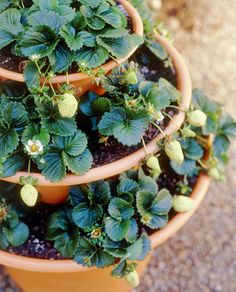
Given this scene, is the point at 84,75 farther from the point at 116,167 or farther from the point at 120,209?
the point at 120,209

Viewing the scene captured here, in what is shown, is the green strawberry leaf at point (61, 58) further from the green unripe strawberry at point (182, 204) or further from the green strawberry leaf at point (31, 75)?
the green unripe strawberry at point (182, 204)

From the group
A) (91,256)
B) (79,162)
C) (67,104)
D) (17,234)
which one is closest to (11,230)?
(17,234)

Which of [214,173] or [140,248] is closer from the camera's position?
[140,248]

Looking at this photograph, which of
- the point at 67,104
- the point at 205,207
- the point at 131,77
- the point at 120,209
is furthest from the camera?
the point at 205,207

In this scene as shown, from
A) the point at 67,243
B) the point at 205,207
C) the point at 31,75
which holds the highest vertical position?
the point at 31,75

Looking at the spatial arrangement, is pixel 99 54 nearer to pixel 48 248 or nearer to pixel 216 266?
pixel 48 248

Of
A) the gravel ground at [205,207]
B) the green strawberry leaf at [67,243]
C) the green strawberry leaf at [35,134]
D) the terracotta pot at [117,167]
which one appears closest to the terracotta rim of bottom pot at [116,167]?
the terracotta pot at [117,167]

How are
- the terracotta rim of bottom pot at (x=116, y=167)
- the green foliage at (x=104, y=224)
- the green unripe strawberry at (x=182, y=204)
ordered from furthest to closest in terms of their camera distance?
the green unripe strawberry at (x=182, y=204)
the green foliage at (x=104, y=224)
the terracotta rim of bottom pot at (x=116, y=167)

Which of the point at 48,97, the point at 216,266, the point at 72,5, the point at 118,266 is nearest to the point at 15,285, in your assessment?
the point at 118,266
